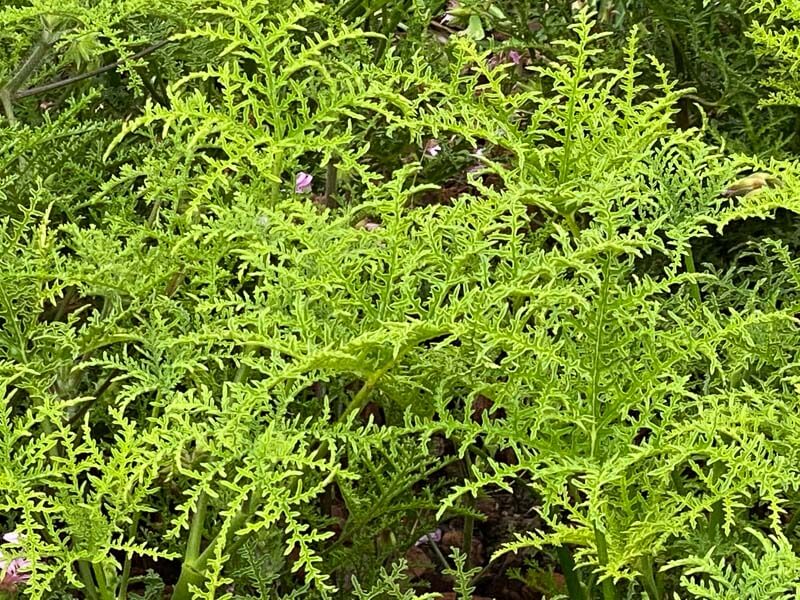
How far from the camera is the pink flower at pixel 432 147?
1.51 meters

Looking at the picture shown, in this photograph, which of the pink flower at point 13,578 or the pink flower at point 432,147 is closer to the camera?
the pink flower at point 13,578

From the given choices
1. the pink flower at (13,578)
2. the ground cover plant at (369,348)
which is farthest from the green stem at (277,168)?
the pink flower at (13,578)

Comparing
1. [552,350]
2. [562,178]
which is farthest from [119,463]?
[562,178]

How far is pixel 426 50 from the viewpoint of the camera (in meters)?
1.45

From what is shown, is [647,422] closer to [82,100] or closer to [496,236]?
[496,236]

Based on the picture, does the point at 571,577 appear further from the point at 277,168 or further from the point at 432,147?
the point at 432,147

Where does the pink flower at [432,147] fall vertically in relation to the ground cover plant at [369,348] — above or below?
below

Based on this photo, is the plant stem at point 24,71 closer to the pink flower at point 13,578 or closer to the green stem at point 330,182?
the green stem at point 330,182

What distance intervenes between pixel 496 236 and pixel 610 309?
0.39ft

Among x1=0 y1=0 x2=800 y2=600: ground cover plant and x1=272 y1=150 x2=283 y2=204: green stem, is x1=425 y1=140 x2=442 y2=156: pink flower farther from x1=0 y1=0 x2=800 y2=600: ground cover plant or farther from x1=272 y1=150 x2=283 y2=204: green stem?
x1=272 y1=150 x2=283 y2=204: green stem

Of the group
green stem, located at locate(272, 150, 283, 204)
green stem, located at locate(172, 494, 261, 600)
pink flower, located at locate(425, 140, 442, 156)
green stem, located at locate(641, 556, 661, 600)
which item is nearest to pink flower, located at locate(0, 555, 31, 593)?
green stem, located at locate(172, 494, 261, 600)

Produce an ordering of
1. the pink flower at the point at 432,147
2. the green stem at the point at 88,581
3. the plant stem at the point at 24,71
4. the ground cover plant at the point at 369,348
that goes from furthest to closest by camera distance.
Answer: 1. the pink flower at the point at 432,147
2. the plant stem at the point at 24,71
3. the green stem at the point at 88,581
4. the ground cover plant at the point at 369,348

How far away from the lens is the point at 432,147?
1.63m

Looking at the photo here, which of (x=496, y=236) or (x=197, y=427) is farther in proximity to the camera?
(x=496, y=236)
